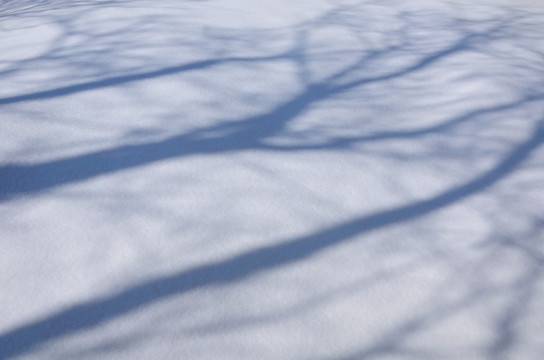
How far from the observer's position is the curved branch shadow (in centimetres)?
102

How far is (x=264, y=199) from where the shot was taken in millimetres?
1487

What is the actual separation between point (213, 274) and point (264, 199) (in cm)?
38

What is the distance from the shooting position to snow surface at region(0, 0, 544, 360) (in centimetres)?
107

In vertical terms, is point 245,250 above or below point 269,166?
below

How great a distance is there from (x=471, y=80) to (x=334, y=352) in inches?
77.4

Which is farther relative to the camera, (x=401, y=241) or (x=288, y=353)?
(x=401, y=241)

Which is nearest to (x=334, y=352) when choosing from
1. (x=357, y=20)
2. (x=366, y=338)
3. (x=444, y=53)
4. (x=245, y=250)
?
(x=366, y=338)

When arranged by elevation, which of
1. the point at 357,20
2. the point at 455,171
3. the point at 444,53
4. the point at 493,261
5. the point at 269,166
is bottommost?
the point at 493,261

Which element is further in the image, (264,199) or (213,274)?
(264,199)

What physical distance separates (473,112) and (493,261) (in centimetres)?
104

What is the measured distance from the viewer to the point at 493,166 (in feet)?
5.65

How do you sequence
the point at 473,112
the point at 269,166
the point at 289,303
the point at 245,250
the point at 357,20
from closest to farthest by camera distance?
the point at 289,303 < the point at 245,250 < the point at 269,166 < the point at 473,112 < the point at 357,20

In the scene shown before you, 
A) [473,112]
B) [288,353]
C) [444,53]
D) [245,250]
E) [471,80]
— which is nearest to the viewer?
[288,353]

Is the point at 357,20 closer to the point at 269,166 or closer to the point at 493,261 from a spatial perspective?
the point at 269,166
